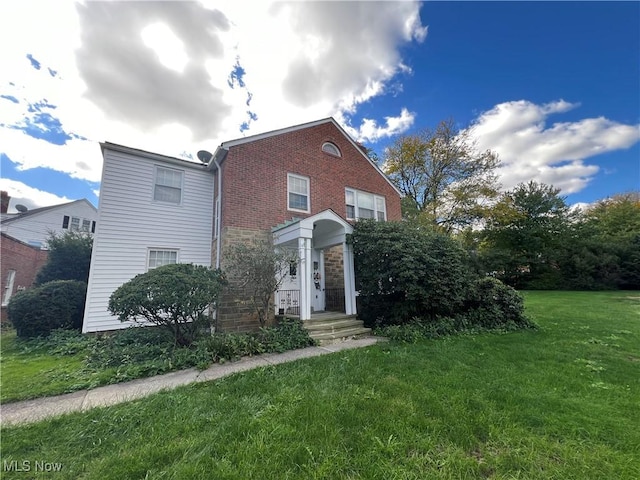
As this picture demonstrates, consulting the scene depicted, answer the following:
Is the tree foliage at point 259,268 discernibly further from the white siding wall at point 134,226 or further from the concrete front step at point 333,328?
the white siding wall at point 134,226

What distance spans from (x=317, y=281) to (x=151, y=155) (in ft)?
24.8

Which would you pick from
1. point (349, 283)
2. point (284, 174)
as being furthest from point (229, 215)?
point (349, 283)

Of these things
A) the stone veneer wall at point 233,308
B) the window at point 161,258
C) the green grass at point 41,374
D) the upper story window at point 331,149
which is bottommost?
the green grass at point 41,374

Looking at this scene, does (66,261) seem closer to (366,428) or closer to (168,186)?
(168,186)

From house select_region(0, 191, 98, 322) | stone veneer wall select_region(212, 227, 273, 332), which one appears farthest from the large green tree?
house select_region(0, 191, 98, 322)

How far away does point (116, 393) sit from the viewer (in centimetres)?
400

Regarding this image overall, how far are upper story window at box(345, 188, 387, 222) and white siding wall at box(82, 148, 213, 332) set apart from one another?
234 inches

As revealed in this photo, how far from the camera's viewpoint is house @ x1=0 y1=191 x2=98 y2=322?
12055 millimetres

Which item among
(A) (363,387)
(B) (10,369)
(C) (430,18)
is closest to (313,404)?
(A) (363,387)

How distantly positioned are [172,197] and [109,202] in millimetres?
1830

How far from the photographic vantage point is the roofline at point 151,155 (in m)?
8.53

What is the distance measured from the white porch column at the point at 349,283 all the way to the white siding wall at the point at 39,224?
18.3m

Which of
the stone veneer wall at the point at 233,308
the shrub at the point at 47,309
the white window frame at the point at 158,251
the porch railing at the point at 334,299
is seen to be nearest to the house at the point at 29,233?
the shrub at the point at 47,309

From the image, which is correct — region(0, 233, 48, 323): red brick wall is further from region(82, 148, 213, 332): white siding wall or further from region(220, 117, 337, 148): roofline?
region(220, 117, 337, 148): roofline
